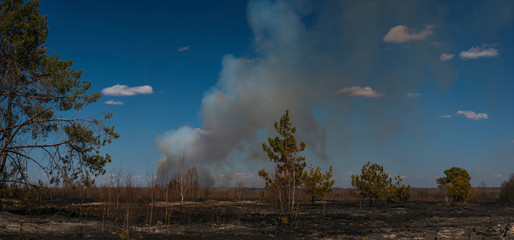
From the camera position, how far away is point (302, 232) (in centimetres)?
1291

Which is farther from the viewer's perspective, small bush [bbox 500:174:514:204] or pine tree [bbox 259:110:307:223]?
small bush [bbox 500:174:514:204]

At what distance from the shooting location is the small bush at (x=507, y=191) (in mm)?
33812

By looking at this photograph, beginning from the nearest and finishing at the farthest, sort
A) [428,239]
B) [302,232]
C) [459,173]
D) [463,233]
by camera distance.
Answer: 1. [428,239]
2. [463,233]
3. [302,232]
4. [459,173]

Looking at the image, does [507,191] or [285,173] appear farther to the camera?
[507,191]

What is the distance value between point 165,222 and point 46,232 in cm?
484

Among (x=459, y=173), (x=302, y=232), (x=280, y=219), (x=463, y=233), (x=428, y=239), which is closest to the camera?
(x=428, y=239)

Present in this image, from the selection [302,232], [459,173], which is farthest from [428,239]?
[459,173]

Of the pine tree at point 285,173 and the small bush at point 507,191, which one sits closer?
the pine tree at point 285,173

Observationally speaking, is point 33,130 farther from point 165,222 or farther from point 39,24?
point 165,222

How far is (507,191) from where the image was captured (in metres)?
34.8

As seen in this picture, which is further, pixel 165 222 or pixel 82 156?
pixel 82 156

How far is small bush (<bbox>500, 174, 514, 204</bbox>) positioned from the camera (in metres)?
33.8

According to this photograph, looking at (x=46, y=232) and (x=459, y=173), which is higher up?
(x=459, y=173)

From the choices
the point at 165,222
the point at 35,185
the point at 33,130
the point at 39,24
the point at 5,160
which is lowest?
the point at 165,222
